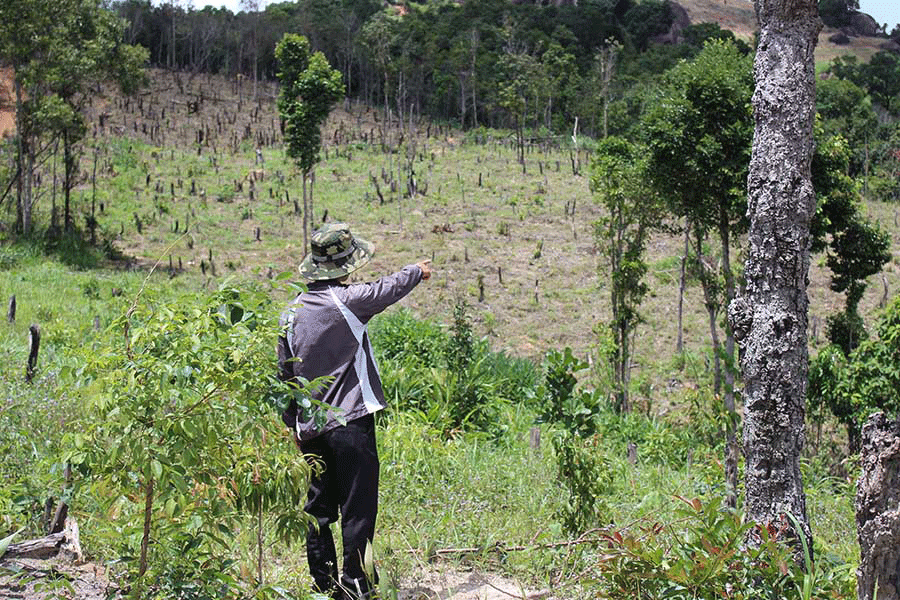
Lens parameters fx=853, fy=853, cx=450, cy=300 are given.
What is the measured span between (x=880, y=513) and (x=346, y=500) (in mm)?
1796

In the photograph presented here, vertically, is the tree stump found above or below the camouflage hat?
below

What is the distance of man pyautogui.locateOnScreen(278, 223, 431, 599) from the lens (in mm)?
3162

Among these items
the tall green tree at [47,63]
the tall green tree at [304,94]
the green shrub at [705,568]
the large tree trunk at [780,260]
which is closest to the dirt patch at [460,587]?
the green shrub at [705,568]

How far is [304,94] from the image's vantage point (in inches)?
695

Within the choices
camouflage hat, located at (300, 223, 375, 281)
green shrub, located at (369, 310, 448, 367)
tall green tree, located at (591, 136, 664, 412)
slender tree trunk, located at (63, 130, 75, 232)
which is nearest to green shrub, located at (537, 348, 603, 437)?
camouflage hat, located at (300, 223, 375, 281)

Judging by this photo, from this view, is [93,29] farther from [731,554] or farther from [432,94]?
[432,94]

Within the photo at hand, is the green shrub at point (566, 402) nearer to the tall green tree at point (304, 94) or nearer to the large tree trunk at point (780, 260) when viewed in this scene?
the large tree trunk at point (780, 260)

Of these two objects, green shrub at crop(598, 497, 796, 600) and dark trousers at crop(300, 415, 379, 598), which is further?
dark trousers at crop(300, 415, 379, 598)

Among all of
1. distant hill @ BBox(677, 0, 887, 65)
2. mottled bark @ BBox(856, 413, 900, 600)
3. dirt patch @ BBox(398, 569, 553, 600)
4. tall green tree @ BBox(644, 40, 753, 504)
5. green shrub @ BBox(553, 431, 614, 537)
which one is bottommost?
dirt patch @ BBox(398, 569, 553, 600)

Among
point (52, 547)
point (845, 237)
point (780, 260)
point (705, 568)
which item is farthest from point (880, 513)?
point (845, 237)

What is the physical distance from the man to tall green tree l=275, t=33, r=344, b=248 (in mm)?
14624

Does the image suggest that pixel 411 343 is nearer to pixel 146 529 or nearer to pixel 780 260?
pixel 780 260

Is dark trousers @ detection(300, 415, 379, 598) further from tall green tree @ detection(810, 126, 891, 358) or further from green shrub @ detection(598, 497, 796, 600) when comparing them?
tall green tree @ detection(810, 126, 891, 358)

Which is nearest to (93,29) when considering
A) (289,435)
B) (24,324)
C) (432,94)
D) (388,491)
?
(24,324)
